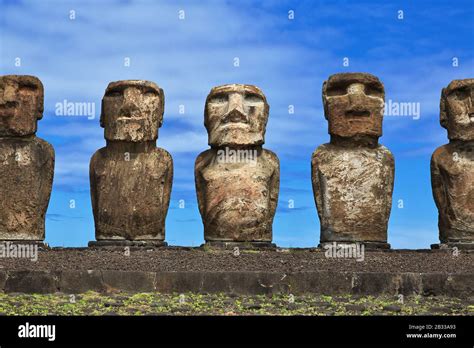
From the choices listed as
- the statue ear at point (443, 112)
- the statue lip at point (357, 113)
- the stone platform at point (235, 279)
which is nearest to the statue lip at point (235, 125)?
the statue lip at point (357, 113)

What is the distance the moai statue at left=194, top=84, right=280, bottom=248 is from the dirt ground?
587 millimetres

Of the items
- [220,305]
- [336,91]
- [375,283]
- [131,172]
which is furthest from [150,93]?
[375,283]

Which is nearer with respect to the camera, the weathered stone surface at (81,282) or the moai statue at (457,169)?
the weathered stone surface at (81,282)

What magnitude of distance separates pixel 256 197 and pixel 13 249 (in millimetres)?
3978

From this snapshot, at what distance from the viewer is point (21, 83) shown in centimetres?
1725

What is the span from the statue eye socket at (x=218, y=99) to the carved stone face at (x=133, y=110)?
851 millimetres

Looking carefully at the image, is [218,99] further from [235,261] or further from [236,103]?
[235,261]

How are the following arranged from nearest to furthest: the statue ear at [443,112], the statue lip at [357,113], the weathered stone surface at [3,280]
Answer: the weathered stone surface at [3,280] → the statue lip at [357,113] → the statue ear at [443,112]

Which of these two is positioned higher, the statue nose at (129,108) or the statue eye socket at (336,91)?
the statue eye socket at (336,91)

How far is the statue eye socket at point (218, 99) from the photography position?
1722 cm

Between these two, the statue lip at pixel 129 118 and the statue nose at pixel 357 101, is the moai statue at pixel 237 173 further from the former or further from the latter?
the statue nose at pixel 357 101

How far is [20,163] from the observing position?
17.2 m
